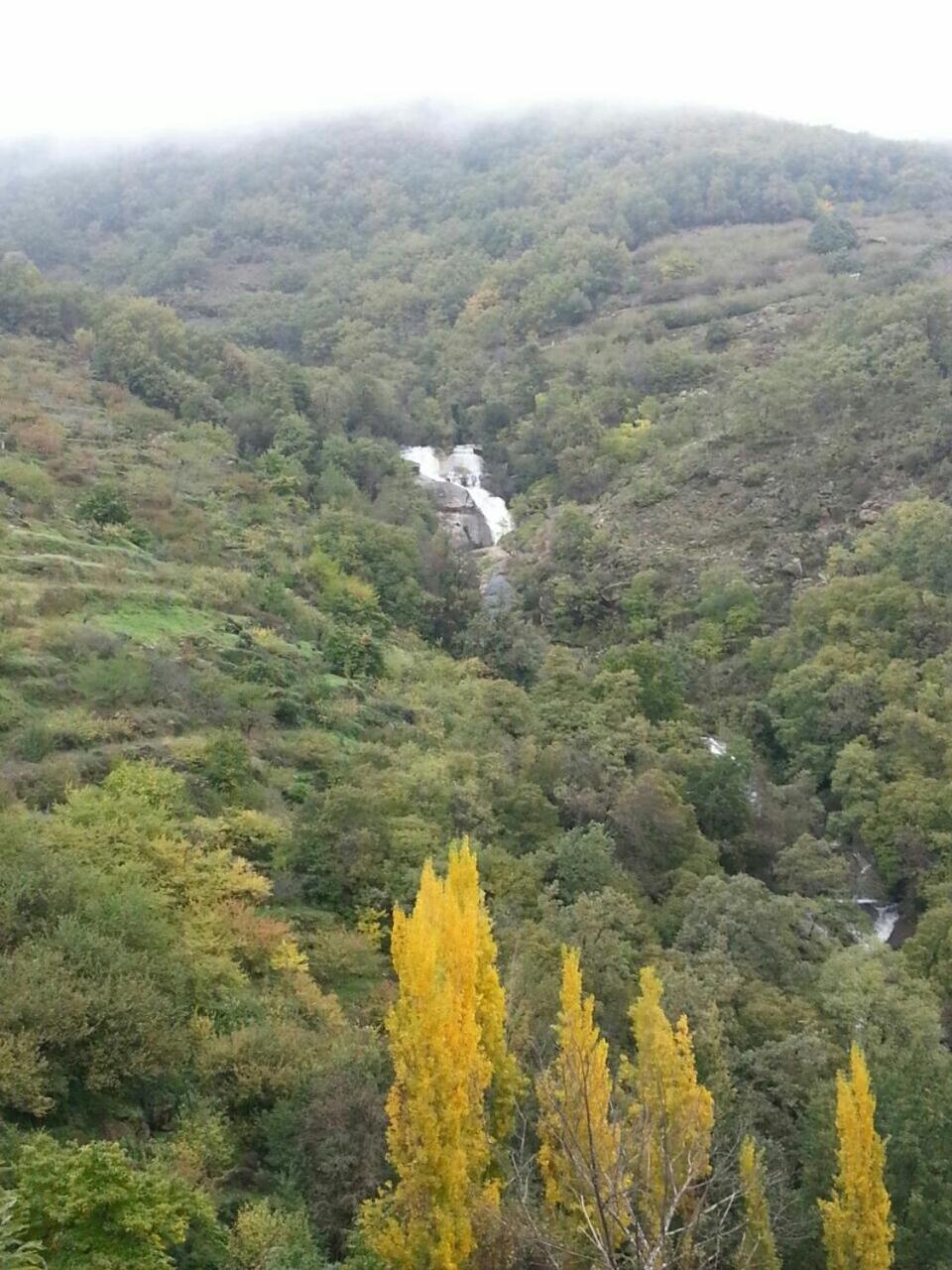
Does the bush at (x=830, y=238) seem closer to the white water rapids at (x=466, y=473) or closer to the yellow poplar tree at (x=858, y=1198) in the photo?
the white water rapids at (x=466, y=473)

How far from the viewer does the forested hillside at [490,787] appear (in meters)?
12.3

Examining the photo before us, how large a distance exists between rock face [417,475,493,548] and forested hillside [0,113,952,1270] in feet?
7.16

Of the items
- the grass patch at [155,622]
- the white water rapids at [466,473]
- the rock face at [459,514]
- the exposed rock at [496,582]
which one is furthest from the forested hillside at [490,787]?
the rock face at [459,514]

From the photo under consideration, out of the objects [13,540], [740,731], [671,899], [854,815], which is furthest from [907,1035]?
[13,540]

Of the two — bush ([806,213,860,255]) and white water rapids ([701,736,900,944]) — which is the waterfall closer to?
white water rapids ([701,736,900,944])

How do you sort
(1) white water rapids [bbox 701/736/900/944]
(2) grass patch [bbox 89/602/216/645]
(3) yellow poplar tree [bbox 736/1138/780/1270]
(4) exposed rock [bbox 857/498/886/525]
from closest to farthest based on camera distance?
(3) yellow poplar tree [bbox 736/1138/780/1270] → (2) grass patch [bbox 89/602/216/645] → (1) white water rapids [bbox 701/736/900/944] → (4) exposed rock [bbox 857/498/886/525]

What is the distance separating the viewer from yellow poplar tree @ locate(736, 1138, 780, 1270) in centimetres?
1370

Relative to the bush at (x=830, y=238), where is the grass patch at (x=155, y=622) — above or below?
below

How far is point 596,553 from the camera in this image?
172 feet

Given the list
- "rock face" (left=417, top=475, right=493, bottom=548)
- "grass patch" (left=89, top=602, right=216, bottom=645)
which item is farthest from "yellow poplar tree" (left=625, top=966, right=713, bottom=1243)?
"rock face" (left=417, top=475, right=493, bottom=548)

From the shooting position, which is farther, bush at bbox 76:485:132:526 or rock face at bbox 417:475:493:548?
rock face at bbox 417:475:493:548

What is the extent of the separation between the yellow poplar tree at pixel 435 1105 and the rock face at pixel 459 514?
156 ft

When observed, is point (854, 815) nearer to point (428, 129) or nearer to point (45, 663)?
point (45, 663)

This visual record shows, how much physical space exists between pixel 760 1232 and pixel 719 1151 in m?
2.54
